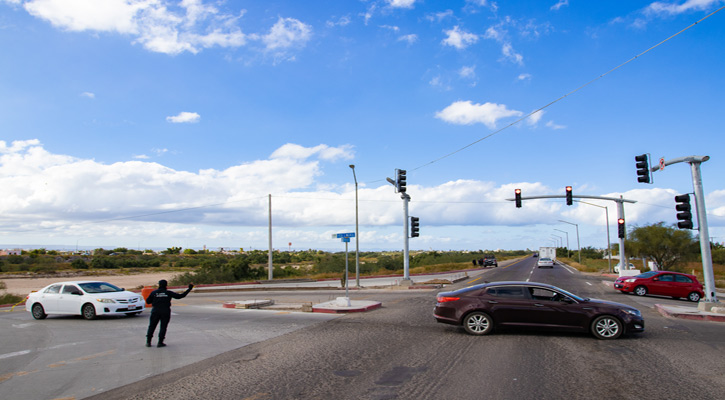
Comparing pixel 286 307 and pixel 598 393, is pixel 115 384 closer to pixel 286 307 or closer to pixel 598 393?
pixel 598 393

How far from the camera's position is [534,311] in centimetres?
1111

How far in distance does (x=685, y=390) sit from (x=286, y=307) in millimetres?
14420

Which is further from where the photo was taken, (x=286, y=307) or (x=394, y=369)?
(x=286, y=307)

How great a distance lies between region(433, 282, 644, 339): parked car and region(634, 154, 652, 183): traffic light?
10250 millimetres

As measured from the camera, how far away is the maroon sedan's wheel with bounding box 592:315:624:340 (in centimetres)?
1070

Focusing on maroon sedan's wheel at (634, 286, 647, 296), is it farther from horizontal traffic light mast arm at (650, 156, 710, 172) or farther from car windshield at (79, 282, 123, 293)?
car windshield at (79, 282, 123, 293)

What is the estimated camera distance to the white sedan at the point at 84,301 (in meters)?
16.3

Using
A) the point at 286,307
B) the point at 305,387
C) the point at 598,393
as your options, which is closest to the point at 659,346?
the point at 598,393

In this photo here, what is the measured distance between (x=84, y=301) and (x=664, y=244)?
5262cm

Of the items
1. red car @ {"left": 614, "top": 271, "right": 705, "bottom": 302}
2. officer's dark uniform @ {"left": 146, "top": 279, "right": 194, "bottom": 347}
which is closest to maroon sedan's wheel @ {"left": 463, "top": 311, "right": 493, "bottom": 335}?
officer's dark uniform @ {"left": 146, "top": 279, "right": 194, "bottom": 347}

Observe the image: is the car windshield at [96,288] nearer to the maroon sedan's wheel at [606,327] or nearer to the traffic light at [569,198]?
the maroon sedan's wheel at [606,327]

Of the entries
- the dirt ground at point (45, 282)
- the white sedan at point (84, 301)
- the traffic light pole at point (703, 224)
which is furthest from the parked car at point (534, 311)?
the dirt ground at point (45, 282)

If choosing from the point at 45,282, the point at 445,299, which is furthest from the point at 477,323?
the point at 45,282

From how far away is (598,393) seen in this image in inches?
255
